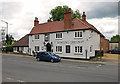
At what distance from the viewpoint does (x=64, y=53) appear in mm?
23672

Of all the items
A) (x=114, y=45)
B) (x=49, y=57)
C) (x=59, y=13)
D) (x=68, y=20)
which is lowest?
(x=49, y=57)

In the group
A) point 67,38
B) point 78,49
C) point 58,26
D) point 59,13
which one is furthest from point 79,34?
point 59,13

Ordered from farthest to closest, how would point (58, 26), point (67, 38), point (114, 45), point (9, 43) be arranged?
point (9, 43)
point (114, 45)
point (58, 26)
point (67, 38)

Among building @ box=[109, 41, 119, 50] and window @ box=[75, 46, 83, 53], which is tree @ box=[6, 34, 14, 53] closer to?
window @ box=[75, 46, 83, 53]

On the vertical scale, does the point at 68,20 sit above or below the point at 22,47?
above

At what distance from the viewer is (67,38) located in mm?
23469

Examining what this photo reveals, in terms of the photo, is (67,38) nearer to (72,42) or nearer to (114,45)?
(72,42)

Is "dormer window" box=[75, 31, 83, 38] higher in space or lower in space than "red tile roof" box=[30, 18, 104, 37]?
lower

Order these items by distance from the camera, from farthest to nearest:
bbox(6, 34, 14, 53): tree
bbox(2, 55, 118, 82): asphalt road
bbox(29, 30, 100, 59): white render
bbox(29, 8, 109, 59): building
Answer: bbox(6, 34, 14, 53): tree < bbox(29, 8, 109, 59): building < bbox(29, 30, 100, 59): white render < bbox(2, 55, 118, 82): asphalt road

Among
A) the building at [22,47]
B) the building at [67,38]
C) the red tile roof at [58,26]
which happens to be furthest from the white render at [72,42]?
the building at [22,47]

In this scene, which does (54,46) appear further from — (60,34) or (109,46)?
(109,46)

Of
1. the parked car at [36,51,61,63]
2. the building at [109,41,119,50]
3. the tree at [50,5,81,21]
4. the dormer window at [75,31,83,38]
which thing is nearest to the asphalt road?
the parked car at [36,51,61,63]

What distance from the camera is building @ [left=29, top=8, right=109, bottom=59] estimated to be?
21453 millimetres

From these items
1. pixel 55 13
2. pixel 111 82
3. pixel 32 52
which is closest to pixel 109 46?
pixel 55 13
